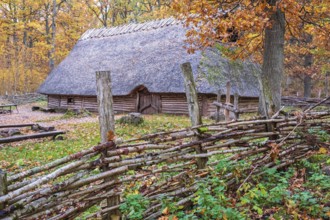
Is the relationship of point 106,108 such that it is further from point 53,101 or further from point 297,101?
point 53,101

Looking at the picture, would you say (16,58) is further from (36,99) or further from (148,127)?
(148,127)

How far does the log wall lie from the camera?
1507cm

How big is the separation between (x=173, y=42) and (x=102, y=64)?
5.23m

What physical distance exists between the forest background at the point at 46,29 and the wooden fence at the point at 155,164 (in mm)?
23898

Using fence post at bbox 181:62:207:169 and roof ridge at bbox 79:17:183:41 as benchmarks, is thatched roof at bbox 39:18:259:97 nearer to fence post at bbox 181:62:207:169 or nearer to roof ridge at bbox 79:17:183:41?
roof ridge at bbox 79:17:183:41

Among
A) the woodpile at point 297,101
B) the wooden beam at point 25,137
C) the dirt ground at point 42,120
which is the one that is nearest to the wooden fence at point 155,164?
the wooden beam at point 25,137

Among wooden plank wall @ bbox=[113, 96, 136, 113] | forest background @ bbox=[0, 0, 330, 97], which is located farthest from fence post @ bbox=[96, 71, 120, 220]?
forest background @ bbox=[0, 0, 330, 97]

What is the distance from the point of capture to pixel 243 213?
3174 mm

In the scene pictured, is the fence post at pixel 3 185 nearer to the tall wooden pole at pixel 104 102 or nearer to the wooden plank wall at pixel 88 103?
the tall wooden pole at pixel 104 102

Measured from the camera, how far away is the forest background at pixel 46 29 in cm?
2828

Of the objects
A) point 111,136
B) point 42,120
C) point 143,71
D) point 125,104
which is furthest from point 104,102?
point 125,104

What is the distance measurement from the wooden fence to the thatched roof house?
9.34 metres

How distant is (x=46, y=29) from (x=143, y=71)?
18.5m

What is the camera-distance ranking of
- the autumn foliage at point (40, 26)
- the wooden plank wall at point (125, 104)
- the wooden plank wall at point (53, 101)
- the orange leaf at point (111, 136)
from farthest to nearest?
the autumn foliage at point (40, 26) → the wooden plank wall at point (53, 101) → the wooden plank wall at point (125, 104) → the orange leaf at point (111, 136)
